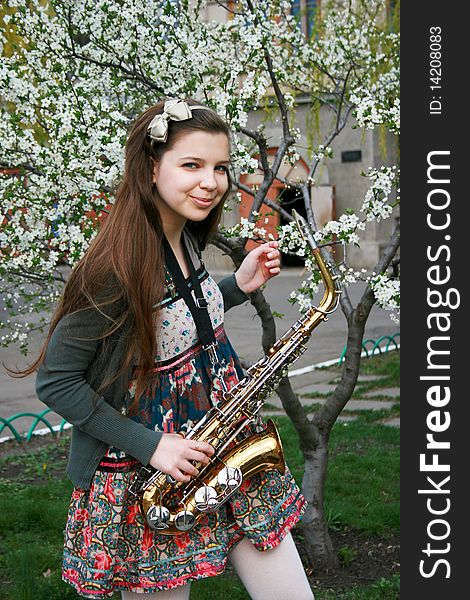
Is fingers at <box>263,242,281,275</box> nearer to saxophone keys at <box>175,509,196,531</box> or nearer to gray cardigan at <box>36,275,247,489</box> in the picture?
gray cardigan at <box>36,275,247,489</box>

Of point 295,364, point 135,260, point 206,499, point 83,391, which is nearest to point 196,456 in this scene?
point 206,499

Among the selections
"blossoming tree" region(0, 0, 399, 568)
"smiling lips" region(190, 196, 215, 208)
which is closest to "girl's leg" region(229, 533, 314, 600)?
"smiling lips" region(190, 196, 215, 208)

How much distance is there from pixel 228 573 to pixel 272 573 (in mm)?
1747

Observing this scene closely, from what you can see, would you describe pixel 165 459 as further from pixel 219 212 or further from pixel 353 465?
pixel 353 465

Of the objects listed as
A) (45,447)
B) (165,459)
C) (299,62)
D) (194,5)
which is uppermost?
(194,5)

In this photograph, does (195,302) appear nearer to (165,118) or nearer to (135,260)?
(135,260)

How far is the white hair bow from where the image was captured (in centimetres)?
271

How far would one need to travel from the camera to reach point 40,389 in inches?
103

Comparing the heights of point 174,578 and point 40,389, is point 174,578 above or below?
below

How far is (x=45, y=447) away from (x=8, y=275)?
200 centimetres

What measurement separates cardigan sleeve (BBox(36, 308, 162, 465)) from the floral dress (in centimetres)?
11

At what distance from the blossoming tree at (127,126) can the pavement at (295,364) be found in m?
0.46

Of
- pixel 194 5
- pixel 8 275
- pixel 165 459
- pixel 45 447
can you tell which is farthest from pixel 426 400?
pixel 45 447

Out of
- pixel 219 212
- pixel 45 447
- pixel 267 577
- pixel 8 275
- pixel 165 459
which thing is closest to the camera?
pixel 165 459
